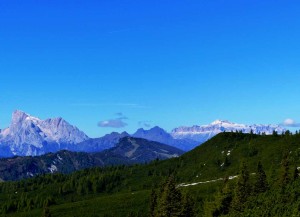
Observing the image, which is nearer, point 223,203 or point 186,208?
point 186,208

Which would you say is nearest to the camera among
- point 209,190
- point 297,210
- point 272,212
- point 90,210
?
point 297,210

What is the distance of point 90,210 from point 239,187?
393 ft

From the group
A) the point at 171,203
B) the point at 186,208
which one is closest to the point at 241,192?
the point at 186,208

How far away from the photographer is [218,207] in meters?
80.1

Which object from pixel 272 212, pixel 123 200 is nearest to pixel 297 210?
pixel 272 212

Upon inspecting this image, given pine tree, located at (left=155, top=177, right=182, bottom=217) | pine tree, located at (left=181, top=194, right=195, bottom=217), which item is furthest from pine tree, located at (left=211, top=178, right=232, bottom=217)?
pine tree, located at (left=155, top=177, right=182, bottom=217)

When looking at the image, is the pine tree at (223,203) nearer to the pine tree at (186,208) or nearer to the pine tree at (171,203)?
the pine tree at (186,208)

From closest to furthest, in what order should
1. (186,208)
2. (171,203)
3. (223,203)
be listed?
1. (171,203)
2. (186,208)
3. (223,203)

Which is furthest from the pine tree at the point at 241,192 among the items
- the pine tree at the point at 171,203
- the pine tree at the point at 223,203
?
the pine tree at the point at 171,203

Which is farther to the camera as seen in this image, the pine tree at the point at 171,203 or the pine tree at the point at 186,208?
the pine tree at the point at 186,208

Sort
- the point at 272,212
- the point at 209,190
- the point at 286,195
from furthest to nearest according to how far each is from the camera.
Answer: the point at 209,190, the point at 286,195, the point at 272,212

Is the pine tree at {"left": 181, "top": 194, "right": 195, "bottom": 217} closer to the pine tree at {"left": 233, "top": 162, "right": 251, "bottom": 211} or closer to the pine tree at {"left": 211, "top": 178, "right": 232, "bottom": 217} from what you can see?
the pine tree at {"left": 211, "top": 178, "right": 232, "bottom": 217}

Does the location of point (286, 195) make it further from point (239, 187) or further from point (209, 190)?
point (209, 190)

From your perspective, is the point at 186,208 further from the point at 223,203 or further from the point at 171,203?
the point at 223,203
